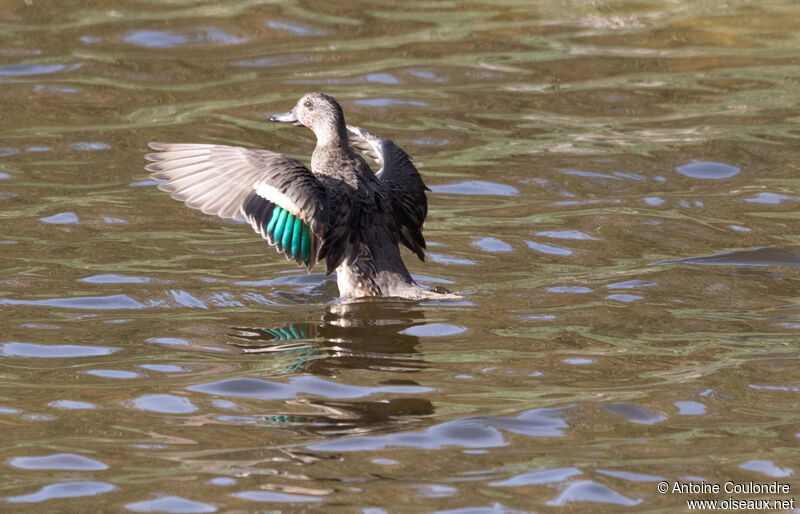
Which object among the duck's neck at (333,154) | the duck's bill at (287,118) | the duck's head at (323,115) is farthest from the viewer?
the duck's bill at (287,118)

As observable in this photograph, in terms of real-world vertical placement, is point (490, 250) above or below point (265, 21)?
A: below

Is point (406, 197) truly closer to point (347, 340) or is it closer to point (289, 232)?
point (289, 232)

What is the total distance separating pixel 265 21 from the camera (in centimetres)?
1600

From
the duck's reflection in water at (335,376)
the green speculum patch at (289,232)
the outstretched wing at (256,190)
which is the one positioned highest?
the outstretched wing at (256,190)

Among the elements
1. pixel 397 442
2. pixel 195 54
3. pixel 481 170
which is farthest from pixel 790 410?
pixel 195 54

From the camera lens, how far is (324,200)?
899 cm

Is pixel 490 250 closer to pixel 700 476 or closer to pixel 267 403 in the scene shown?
pixel 267 403

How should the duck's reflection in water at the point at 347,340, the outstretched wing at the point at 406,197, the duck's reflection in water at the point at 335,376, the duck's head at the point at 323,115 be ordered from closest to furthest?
the duck's reflection in water at the point at 335,376 → the duck's reflection in water at the point at 347,340 → the outstretched wing at the point at 406,197 → the duck's head at the point at 323,115

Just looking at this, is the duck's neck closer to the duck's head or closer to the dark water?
the duck's head

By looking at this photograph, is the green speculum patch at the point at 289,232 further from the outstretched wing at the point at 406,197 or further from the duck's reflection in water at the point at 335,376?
the outstretched wing at the point at 406,197

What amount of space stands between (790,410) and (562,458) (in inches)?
53.1

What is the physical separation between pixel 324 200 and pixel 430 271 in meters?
1.21

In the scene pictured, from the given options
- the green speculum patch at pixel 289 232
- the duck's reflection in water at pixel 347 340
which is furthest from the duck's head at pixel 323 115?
the duck's reflection in water at pixel 347 340

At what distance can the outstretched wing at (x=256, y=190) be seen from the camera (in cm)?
880
